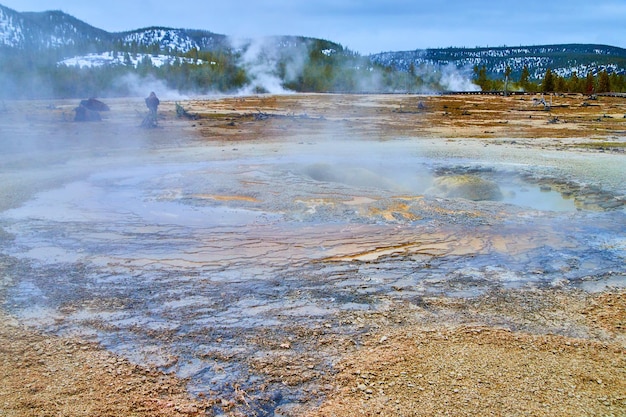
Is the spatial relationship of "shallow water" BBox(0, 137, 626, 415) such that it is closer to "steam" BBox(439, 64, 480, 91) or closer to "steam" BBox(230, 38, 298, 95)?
"steam" BBox(230, 38, 298, 95)

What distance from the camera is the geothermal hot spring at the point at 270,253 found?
3.80m

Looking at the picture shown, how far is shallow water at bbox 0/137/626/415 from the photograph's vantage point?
3.82 metres

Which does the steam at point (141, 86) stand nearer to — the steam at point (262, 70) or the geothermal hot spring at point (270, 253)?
the steam at point (262, 70)

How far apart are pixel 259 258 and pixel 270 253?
20cm

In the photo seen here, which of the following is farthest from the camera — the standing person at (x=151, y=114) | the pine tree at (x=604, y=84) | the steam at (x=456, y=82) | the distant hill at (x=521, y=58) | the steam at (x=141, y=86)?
the distant hill at (x=521, y=58)

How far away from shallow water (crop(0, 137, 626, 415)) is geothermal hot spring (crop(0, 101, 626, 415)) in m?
0.02

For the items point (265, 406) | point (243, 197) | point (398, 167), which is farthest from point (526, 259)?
point (398, 167)

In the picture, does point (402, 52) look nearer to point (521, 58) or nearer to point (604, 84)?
point (521, 58)

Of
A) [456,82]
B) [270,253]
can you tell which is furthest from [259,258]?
[456,82]

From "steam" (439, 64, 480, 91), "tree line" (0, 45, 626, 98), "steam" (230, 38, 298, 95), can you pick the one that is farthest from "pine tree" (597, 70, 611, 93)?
"steam" (230, 38, 298, 95)

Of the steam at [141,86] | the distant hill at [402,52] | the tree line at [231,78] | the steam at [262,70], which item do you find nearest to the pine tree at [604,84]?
the tree line at [231,78]

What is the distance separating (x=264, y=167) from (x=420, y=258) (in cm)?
566

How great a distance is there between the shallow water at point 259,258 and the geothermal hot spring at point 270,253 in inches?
0.8

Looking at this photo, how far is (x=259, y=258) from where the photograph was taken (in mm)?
5512
